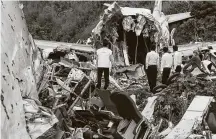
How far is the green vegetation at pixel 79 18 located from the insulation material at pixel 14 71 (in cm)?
1618

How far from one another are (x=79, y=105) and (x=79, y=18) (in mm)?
22525

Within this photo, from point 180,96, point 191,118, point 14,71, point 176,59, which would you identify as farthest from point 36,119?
point 176,59

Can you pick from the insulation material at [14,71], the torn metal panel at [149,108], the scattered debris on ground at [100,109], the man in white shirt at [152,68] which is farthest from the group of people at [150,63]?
the insulation material at [14,71]

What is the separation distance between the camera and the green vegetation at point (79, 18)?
70.9 ft

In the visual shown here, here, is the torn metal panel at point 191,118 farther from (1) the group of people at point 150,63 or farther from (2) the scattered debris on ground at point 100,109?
(1) the group of people at point 150,63

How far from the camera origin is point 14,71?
16.0ft

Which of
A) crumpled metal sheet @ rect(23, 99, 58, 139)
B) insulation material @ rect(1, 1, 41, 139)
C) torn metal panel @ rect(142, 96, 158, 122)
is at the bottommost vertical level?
torn metal panel @ rect(142, 96, 158, 122)

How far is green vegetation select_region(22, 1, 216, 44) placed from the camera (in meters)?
21.6

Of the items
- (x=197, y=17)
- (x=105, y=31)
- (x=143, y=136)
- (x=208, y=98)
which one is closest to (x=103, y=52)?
(x=208, y=98)

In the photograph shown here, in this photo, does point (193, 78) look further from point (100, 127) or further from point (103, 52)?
point (100, 127)

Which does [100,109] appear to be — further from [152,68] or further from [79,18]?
[79,18]

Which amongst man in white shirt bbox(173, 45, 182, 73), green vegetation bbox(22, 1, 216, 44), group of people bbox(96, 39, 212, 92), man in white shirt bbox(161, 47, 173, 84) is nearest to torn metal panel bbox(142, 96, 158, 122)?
group of people bbox(96, 39, 212, 92)

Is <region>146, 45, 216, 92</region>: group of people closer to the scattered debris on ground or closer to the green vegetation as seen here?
the scattered debris on ground

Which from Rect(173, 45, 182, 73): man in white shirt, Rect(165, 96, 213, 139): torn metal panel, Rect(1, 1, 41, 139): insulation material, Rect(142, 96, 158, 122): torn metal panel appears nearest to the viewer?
Rect(1, 1, 41, 139): insulation material
